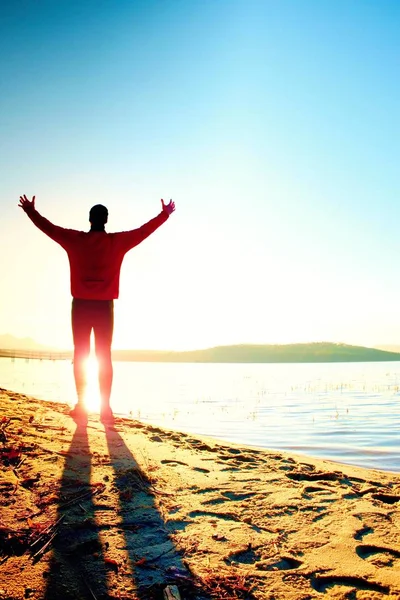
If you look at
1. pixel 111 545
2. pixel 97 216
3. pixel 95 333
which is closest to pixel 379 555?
pixel 111 545

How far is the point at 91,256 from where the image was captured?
20.8ft

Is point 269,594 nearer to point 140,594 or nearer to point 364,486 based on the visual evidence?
point 140,594

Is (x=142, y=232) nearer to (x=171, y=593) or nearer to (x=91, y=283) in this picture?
(x=91, y=283)

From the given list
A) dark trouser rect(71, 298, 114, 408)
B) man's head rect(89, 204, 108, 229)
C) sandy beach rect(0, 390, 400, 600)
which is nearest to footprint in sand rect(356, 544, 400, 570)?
sandy beach rect(0, 390, 400, 600)

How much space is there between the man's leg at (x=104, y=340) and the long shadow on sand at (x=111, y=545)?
242 centimetres

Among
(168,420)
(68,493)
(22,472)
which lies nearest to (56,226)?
(22,472)

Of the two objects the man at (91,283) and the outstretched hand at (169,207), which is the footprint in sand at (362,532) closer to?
the man at (91,283)

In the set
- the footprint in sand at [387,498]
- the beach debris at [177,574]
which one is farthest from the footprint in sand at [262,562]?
the footprint in sand at [387,498]

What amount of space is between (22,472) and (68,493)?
0.70 metres

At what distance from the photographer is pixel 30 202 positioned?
6.46 meters

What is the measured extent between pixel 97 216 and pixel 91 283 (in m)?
1.10

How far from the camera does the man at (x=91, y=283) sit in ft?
20.7

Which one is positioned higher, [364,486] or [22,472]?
[22,472]

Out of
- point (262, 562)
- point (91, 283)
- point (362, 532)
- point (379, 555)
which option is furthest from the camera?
point (91, 283)
